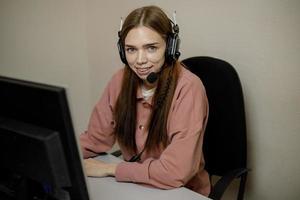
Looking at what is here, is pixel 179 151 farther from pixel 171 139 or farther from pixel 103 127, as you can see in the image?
pixel 103 127

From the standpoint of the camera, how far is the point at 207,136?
142 centimetres

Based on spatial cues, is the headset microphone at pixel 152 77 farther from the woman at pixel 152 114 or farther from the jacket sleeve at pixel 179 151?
the jacket sleeve at pixel 179 151

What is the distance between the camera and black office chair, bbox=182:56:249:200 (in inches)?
51.7

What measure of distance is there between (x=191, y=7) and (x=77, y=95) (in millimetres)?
1024

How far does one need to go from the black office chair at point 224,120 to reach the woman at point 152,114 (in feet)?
→ 0.34

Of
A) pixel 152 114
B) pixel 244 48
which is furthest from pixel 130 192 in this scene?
pixel 244 48

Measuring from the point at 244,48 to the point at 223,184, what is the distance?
0.59 meters

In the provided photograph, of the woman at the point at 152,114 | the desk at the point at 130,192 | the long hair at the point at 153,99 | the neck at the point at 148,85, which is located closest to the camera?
the desk at the point at 130,192

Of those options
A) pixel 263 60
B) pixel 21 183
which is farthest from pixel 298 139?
pixel 21 183

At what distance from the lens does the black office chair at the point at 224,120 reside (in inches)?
51.7

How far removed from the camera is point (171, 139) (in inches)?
47.0

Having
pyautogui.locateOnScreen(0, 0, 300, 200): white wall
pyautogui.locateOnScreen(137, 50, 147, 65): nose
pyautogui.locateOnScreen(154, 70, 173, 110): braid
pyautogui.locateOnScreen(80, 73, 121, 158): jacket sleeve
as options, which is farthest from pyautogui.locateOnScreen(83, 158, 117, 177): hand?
pyautogui.locateOnScreen(0, 0, 300, 200): white wall

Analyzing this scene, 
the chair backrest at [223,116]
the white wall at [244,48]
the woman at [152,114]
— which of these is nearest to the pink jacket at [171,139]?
the woman at [152,114]

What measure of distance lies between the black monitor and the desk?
34 centimetres
